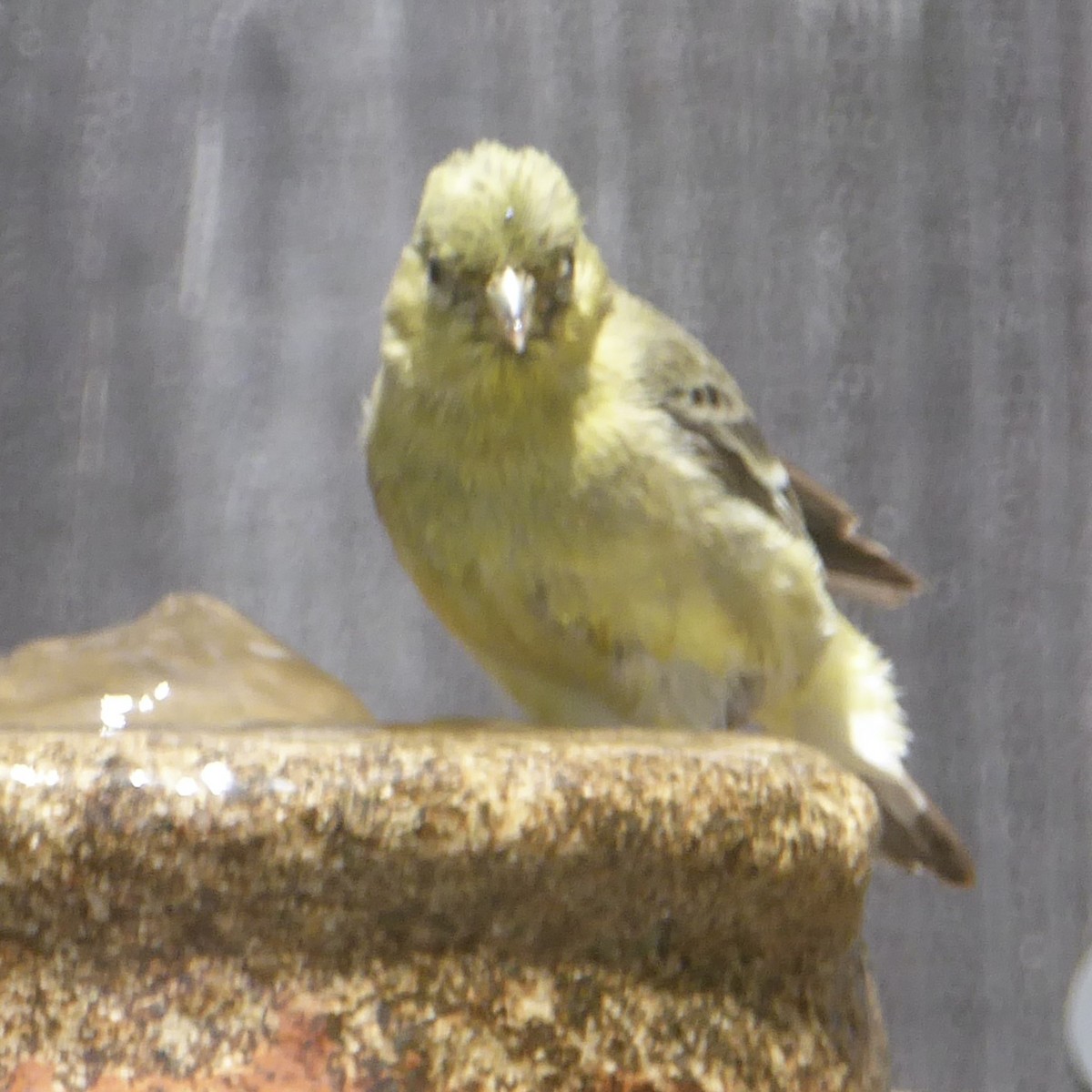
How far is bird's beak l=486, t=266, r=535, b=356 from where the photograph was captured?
1155mm

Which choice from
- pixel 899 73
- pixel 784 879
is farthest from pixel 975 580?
pixel 784 879

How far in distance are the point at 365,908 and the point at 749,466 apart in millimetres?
709

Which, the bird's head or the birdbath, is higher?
the bird's head

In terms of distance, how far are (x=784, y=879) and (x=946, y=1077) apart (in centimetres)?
106

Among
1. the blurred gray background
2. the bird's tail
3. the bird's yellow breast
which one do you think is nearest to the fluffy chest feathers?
the bird's yellow breast

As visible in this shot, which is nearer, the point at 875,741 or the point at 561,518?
the point at 561,518

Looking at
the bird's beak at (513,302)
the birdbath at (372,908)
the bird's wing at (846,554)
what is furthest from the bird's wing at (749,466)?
the birdbath at (372,908)

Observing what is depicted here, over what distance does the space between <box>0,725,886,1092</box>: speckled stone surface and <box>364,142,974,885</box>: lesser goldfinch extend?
0.42 metres

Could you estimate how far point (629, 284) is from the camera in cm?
164

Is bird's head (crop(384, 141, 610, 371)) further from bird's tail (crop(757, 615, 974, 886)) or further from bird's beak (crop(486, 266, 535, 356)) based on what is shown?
bird's tail (crop(757, 615, 974, 886))

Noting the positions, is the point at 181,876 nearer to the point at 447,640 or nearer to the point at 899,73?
the point at 447,640

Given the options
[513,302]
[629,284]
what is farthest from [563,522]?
[629,284]

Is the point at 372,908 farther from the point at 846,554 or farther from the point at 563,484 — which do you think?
the point at 846,554

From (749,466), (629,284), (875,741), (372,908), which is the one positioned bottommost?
(875,741)
